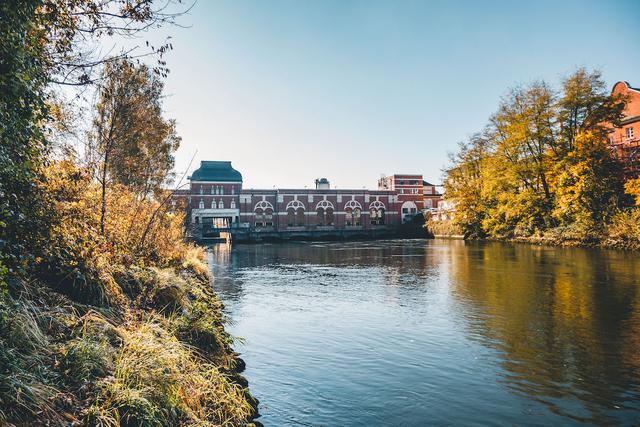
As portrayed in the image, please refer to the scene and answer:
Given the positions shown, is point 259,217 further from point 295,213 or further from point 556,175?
point 556,175

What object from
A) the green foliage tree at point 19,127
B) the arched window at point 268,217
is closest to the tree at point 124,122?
the green foliage tree at point 19,127

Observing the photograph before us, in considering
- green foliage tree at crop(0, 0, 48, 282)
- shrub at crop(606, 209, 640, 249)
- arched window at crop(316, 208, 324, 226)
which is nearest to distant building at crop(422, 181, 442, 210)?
arched window at crop(316, 208, 324, 226)

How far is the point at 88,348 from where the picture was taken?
12.8 ft

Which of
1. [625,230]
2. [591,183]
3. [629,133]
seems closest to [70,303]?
[625,230]

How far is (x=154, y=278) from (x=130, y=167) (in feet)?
20.2

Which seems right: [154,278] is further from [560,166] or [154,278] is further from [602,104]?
[602,104]

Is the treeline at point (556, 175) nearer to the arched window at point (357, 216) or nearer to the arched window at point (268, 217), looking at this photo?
the arched window at point (357, 216)

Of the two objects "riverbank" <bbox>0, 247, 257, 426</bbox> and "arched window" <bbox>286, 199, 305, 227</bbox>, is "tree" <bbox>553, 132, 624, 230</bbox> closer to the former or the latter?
"riverbank" <bbox>0, 247, 257, 426</bbox>

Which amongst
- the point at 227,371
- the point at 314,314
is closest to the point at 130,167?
the point at 314,314

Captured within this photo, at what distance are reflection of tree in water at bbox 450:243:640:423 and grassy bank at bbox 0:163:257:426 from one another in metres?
4.68

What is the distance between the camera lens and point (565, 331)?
8844mm

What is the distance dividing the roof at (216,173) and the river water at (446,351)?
Answer: 5312 centimetres

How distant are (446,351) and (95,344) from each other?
6384 mm

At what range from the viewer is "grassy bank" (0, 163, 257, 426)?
10.7 ft
